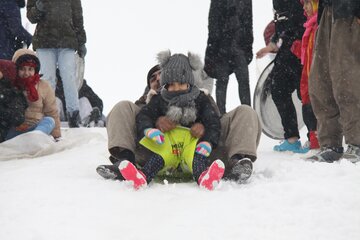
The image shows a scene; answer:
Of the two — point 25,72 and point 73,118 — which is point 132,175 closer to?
point 25,72

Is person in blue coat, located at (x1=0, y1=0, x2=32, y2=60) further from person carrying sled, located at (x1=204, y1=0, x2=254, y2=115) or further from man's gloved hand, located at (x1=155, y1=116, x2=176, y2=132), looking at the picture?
man's gloved hand, located at (x1=155, y1=116, x2=176, y2=132)

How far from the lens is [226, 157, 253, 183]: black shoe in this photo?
2186 millimetres

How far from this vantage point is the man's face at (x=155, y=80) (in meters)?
3.08

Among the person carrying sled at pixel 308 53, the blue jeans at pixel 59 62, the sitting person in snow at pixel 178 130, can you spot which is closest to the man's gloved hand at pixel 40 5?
the blue jeans at pixel 59 62

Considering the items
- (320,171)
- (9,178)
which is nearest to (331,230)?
(320,171)

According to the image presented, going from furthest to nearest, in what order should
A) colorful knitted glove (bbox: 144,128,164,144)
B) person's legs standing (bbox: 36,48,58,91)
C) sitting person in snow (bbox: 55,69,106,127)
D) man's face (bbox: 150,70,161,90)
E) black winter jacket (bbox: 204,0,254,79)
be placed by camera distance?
sitting person in snow (bbox: 55,69,106,127) < person's legs standing (bbox: 36,48,58,91) < black winter jacket (bbox: 204,0,254,79) < man's face (bbox: 150,70,161,90) < colorful knitted glove (bbox: 144,128,164,144)

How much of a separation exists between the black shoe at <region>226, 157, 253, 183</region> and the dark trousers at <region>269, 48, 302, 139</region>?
1487 millimetres

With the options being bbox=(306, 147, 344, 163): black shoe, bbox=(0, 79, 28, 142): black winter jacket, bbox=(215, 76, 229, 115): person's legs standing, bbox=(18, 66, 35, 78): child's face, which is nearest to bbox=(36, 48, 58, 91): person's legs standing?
bbox=(18, 66, 35, 78): child's face

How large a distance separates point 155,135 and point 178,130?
20cm

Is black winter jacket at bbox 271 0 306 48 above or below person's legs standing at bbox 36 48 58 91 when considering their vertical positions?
above

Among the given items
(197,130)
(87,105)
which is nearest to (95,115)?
(87,105)

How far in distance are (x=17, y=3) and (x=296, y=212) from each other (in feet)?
13.0

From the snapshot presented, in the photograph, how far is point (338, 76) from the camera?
2.60 meters

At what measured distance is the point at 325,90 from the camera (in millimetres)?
2820
